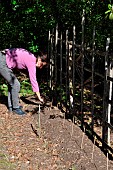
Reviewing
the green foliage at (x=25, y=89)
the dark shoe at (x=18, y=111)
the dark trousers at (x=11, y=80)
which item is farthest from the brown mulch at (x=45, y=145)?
the green foliage at (x=25, y=89)

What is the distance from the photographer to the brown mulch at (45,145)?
506 cm

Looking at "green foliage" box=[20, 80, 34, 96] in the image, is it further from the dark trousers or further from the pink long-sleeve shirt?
the pink long-sleeve shirt

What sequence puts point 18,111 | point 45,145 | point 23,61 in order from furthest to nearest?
point 18,111, point 23,61, point 45,145

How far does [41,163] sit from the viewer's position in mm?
5133

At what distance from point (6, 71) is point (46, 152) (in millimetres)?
2227

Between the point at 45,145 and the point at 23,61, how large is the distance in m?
1.91

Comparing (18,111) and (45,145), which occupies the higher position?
(18,111)

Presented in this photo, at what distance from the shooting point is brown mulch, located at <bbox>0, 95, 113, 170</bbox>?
5062mm

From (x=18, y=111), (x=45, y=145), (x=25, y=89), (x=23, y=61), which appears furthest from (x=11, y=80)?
(x=25, y=89)

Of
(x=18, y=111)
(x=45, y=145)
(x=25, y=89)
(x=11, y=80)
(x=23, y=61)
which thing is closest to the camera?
(x=45, y=145)

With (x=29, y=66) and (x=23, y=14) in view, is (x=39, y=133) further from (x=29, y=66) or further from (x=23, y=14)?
(x=23, y=14)

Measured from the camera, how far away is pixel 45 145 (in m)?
5.80

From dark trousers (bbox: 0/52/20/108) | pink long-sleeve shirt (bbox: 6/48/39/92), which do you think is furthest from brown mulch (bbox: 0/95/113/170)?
pink long-sleeve shirt (bbox: 6/48/39/92)

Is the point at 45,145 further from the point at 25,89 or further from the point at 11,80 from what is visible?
the point at 25,89
